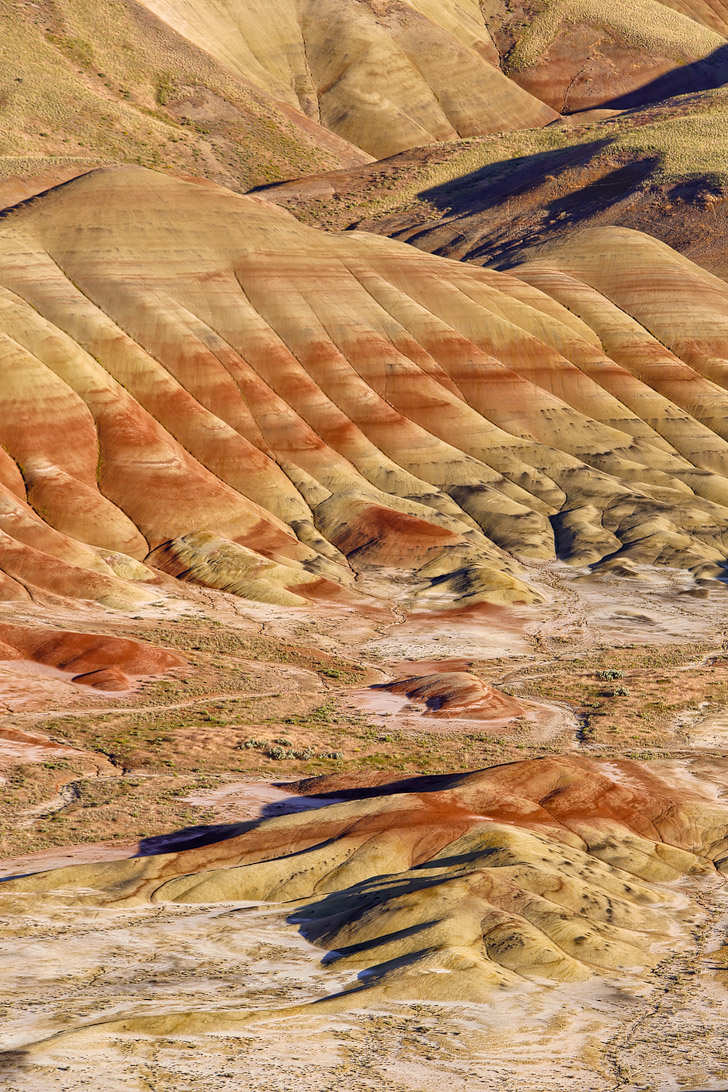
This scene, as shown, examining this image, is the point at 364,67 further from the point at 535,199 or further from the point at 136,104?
the point at 535,199

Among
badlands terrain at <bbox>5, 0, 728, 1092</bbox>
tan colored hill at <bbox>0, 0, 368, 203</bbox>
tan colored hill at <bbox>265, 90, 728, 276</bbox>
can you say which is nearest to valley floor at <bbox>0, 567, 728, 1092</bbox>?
badlands terrain at <bbox>5, 0, 728, 1092</bbox>

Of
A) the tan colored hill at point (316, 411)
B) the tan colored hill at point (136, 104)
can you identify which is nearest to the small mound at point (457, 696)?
the tan colored hill at point (316, 411)

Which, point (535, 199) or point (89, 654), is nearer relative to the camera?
point (89, 654)

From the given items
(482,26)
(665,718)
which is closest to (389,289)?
(665,718)

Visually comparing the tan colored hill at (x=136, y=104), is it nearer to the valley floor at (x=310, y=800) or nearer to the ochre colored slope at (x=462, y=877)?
the valley floor at (x=310, y=800)

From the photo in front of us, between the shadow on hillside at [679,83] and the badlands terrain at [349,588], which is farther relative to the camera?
the shadow on hillside at [679,83]

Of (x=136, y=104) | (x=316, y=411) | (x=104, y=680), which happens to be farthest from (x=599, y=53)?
(x=104, y=680)

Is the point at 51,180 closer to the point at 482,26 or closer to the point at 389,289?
the point at 389,289
